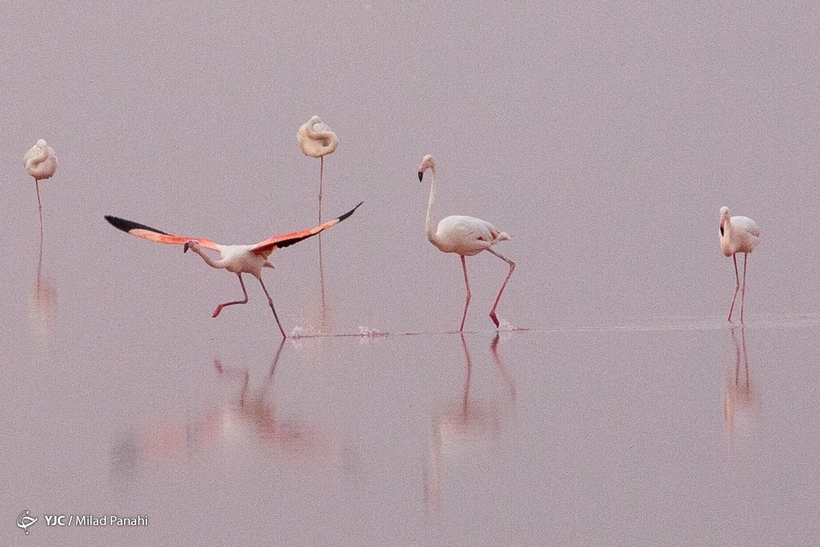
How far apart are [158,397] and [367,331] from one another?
10.1 ft

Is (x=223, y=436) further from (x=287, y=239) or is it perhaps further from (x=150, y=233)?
(x=150, y=233)

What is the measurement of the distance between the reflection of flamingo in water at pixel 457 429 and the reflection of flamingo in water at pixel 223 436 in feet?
1.42

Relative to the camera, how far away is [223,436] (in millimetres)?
5820

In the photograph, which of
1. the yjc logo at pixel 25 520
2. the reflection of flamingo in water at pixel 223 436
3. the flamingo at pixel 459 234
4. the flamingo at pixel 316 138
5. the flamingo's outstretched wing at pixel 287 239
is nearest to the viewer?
the yjc logo at pixel 25 520

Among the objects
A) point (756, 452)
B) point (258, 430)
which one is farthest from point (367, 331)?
point (756, 452)

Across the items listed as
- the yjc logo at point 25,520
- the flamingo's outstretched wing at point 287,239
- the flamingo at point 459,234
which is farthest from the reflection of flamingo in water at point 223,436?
the flamingo at point 459,234

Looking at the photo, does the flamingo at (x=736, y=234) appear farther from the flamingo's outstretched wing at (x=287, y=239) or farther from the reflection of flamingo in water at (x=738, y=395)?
the flamingo's outstretched wing at (x=287, y=239)

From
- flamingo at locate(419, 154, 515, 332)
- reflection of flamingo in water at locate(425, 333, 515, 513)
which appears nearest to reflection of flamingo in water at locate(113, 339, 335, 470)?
reflection of flamingo in water at locate(425, 333, 515, 513)

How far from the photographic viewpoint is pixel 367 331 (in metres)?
9.93

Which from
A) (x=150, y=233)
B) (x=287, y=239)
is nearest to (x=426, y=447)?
(x=287, y=239)

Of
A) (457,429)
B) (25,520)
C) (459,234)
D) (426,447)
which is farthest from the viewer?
(459,234)

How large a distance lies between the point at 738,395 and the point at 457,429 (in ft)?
5.43

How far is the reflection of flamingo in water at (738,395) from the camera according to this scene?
20.4 ft

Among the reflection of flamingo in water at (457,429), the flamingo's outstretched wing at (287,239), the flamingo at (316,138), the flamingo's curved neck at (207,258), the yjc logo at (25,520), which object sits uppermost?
the flamingo at (316,138)
